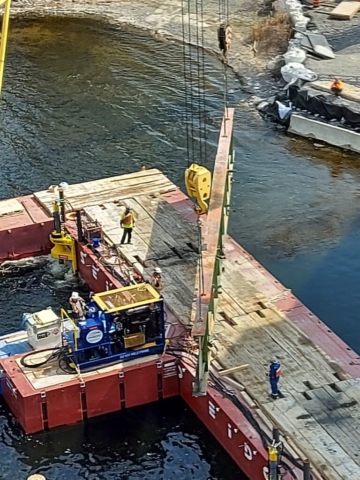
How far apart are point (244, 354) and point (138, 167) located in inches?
935

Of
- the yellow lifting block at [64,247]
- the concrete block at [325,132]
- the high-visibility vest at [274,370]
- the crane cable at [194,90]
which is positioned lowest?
the crane cable at [194,90]

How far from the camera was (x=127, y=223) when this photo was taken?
4681 cm

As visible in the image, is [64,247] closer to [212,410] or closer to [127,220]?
[127,220]

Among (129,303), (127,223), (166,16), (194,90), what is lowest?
(194,90)

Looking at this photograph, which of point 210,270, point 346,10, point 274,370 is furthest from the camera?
point 346,10

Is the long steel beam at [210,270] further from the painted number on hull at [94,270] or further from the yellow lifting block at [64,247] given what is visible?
the yellow lifting block at [64,247]

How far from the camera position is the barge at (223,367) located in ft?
113

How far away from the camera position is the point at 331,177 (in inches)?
2320

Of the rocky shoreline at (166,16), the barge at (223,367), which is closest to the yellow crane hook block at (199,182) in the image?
the barge at (223,367)

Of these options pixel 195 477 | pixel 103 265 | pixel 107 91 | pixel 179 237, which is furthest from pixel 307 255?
pixel 107 91

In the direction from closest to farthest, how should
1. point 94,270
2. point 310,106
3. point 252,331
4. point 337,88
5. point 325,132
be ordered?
point 252,331
point 94,270
point 325,132
point 337,88
point 310,106

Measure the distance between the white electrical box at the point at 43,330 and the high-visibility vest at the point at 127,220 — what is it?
26.6ft

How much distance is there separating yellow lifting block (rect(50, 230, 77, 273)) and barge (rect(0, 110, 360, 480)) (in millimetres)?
126

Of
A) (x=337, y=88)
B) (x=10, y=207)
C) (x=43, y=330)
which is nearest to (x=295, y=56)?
(x=337, y=88)
